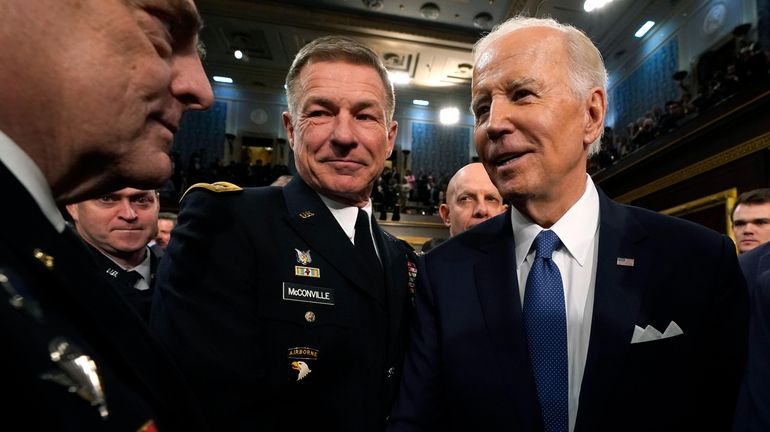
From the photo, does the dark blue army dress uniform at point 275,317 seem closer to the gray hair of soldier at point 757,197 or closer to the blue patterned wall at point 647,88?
the gray hair of soldier at point 757,197

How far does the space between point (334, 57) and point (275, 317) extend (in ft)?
2.65

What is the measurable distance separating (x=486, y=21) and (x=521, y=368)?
44.9 feet

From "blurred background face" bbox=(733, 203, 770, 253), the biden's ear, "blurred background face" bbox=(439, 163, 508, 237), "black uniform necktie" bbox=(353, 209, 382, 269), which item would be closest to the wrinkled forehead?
the biden's ear

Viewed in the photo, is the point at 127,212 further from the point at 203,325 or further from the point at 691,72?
the point at 691,72

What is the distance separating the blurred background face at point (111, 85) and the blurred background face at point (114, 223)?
6.25ft

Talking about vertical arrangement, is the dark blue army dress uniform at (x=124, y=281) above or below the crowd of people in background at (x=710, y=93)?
below

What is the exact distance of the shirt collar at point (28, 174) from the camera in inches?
24.9

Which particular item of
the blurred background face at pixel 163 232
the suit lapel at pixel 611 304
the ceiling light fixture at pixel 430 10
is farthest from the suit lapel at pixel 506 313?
the ceiling light fixture at pixel 430 10

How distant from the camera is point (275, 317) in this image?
127cm

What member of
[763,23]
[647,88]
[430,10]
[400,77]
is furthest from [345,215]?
[400,77]

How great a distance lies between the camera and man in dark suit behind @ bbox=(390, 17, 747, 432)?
1154 millimetres

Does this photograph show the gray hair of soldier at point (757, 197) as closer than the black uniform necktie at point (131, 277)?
No

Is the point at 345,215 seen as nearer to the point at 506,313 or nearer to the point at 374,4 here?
the point at 506,313

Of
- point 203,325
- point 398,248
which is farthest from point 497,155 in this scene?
point 203,325
